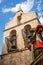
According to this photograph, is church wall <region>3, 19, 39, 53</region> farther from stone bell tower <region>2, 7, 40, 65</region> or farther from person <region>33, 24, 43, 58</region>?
person <region>33, 24, 43, 58</region>

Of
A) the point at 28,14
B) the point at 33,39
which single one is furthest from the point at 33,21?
the point at 33,39

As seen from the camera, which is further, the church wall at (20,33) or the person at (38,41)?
the church wall at (20,33)

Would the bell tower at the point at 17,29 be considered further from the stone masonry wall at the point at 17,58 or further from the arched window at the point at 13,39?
the stone masonry wall at the point at 17,58

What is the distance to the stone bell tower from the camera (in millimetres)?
18047

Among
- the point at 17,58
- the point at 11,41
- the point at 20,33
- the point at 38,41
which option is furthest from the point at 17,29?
the point at 38,41

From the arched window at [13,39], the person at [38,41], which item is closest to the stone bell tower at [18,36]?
the arched window at [13,39]

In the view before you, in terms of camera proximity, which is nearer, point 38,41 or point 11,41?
point 38,41

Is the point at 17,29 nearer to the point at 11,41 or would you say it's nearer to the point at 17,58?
the point at 11,41

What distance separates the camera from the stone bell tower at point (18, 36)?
18.0m

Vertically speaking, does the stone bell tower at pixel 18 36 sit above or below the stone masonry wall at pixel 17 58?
above

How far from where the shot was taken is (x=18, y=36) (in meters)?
19.8

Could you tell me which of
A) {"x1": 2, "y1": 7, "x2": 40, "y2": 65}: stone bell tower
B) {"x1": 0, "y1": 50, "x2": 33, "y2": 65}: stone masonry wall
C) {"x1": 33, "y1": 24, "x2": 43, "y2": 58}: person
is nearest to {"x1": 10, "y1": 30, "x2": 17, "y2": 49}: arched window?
{"x1": 2, "y1": 7, "x2": 40, "y2": 65}: stone bell tower

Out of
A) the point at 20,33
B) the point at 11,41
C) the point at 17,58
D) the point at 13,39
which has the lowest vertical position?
the point at 17,58

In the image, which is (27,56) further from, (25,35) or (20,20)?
(20,20)
